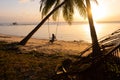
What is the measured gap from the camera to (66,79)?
20.8ft

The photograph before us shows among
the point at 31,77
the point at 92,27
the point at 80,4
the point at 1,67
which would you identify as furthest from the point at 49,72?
the point at 80,4

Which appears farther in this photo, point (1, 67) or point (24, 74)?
point (1, 67)

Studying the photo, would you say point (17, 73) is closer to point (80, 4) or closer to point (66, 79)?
point (66, 79)

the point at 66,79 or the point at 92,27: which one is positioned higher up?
the point at 92,27

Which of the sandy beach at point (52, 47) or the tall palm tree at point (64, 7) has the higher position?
the tall palm tree at point (64, 7)

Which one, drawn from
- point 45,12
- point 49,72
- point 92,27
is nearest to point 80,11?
point 45,12

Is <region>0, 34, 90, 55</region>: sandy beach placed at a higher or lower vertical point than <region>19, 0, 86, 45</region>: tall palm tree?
lower

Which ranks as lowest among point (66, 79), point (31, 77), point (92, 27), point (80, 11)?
point (31, 77)

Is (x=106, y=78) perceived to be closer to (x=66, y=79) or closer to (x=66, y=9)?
(x=66, y=79)

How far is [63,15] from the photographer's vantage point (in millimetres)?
22000

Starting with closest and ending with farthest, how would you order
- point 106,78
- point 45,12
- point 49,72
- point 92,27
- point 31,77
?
point 106,78 < point 31,77 < point 49,72 < point 92,27 < point 45,12

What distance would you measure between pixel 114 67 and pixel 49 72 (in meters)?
4.74

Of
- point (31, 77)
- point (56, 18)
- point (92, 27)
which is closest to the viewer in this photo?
point (31, 77)

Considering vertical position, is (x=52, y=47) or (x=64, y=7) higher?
(x=64, y=7)
